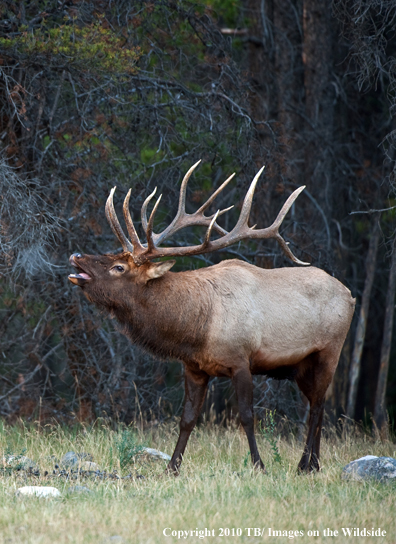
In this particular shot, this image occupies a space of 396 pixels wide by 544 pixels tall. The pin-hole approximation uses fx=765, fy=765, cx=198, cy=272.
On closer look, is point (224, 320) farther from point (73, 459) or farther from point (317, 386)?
point (73, 459)

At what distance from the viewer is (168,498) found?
543 centimetres

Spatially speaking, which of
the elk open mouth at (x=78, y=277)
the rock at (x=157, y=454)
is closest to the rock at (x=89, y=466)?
the rock at (x=157, y=454)

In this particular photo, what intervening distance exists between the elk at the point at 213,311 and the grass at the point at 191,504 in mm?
474

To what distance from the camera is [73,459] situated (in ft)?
22.9

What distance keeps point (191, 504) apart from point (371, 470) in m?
1.95

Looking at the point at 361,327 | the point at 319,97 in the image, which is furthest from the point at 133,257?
the point at 319,97

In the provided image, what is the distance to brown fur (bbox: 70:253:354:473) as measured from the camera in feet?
22.3

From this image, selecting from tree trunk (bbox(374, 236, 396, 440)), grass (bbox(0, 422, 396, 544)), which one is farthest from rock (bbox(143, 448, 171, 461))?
tree trunk (bbox(374, 236, 396, 440))

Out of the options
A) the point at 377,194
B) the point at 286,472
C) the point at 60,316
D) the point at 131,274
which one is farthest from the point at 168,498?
the point at 377,194

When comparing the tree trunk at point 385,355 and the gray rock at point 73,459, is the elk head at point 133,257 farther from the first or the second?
the tree trunk at point 385,355

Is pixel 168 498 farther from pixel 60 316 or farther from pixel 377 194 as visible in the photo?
pixel 377 194

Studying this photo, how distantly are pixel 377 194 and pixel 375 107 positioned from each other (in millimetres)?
2219

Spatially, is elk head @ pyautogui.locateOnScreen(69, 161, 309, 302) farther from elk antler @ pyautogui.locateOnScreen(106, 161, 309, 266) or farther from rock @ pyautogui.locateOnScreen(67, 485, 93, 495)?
rock @ pyautogui.locateOnScreen(67, 485, 93, 495)

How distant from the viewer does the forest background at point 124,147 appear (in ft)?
26.7
